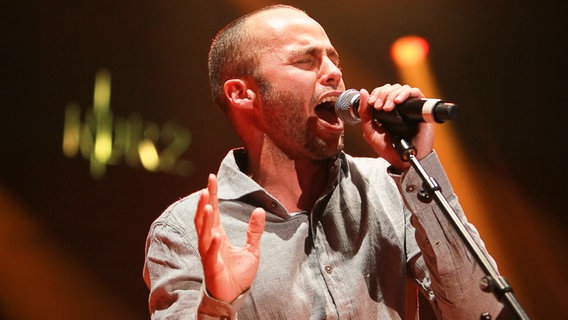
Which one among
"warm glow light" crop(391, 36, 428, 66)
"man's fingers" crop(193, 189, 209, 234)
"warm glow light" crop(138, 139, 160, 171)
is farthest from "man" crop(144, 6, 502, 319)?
"warm glow light" crop(391, 36, 428, 66)

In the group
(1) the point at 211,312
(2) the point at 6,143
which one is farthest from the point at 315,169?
(2) the point at 6,143

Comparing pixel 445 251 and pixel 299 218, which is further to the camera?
pixel 299 218

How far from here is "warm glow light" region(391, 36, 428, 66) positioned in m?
4.28

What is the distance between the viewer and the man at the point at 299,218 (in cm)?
176

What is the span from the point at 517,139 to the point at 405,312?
96.8 inches

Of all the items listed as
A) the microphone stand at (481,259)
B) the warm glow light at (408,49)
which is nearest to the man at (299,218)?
the microphone stand at (481,259)

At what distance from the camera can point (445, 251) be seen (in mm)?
1842

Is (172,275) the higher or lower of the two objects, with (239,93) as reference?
lower

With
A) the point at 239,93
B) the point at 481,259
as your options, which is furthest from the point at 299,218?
the point at 481,259

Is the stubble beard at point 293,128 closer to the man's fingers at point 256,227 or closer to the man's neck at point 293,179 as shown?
the man's neck at point 293,179

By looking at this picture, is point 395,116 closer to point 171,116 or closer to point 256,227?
point 256,227

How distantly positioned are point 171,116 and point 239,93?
167 centimetres

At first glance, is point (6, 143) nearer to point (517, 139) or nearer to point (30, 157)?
point (30, 157)

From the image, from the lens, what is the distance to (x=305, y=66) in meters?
2.27
